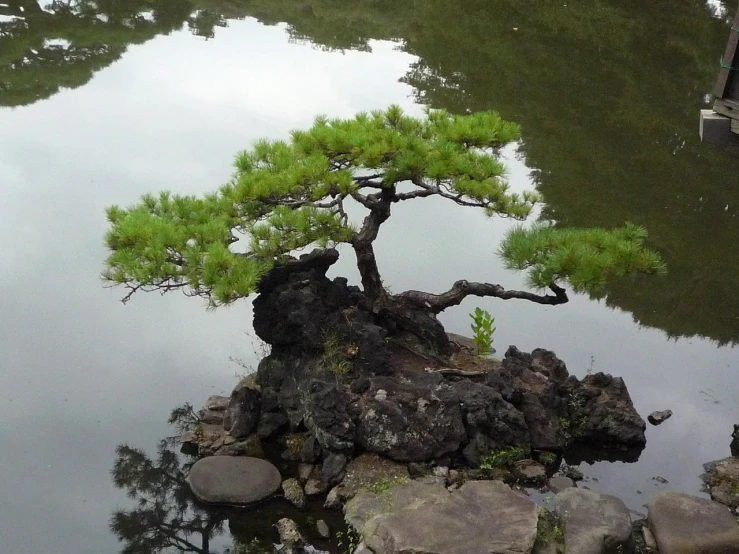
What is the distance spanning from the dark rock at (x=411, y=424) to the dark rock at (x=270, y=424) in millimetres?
455

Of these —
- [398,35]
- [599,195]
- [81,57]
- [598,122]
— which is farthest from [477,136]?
[398,35]

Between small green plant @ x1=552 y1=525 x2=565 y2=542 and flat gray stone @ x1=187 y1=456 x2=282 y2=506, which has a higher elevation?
small green plant @ x1=552 y1=525 x2=565 y2=542

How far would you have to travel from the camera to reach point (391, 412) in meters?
3.67

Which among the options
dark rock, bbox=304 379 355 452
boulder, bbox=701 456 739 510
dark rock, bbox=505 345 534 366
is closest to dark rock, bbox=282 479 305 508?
dark rock, bbox=304 379 355 452

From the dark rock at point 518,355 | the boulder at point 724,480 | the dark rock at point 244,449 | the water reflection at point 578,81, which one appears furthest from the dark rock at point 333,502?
the water reflection at point 578,81

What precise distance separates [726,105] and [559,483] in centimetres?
188

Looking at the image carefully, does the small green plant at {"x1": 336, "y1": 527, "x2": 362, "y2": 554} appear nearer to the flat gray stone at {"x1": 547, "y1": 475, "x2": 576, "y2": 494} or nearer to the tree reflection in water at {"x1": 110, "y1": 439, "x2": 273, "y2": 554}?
the tree reflection in water at {"x1": 110, "y1": 439, "x2": 273, "y2": 554}

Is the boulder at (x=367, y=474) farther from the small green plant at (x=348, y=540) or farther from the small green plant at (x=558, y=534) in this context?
the small green plant at (x=558, y=534)

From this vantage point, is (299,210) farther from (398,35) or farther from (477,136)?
(398,35)

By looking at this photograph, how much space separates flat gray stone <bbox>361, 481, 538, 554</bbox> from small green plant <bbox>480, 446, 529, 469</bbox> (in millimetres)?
339

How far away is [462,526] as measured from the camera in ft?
10.2

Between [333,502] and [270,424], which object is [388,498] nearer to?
[333,502]

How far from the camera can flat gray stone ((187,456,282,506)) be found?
353 cm

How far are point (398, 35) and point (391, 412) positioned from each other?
8700mm
